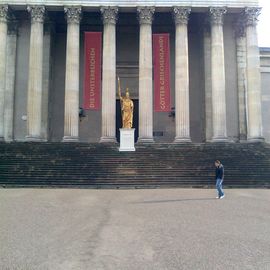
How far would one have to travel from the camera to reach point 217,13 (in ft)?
102

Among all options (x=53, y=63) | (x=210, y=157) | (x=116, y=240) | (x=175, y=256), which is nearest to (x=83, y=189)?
(x=210, y=157)

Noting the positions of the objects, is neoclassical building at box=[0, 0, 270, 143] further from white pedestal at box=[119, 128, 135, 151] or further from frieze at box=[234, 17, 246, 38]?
white pedestal at box=[119, 128, 135, 151]

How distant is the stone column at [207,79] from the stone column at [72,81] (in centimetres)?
1020

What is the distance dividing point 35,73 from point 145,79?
313 inches

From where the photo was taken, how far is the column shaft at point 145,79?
29.9 metres

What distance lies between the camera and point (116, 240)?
29.7ft

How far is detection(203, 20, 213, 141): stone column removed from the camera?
108 feet

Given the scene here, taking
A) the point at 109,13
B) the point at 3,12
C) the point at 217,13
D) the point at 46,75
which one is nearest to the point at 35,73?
the point at 46,75

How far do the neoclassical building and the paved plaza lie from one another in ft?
50.6

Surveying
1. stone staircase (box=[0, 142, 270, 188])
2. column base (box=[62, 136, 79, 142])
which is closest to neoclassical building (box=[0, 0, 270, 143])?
column base (box=[62, 136, 79, 142])

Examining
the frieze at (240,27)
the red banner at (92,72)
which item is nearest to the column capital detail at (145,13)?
the red banner at (92,72)

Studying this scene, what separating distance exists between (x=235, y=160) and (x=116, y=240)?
1743cm

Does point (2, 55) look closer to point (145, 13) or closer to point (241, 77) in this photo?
point (145, 13)

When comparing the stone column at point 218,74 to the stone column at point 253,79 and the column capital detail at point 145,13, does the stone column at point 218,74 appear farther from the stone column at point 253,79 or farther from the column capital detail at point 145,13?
the column capital detail at point 145,13
